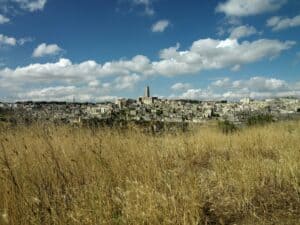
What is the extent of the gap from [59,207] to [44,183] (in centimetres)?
120

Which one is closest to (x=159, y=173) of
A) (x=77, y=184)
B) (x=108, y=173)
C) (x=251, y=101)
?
(x=108, y=173)

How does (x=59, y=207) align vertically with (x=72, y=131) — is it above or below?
below

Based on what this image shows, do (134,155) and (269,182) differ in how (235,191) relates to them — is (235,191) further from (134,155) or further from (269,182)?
(134,155)

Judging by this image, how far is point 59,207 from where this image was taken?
12.4 feet

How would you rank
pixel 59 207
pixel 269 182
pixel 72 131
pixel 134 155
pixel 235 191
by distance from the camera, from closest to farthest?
pixel 59 207 < pixel 235 191 < pixel 269 182 < pixel 134 155 < pixel 72 131

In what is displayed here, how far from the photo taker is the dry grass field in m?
3.64

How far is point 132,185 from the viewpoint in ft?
13.8

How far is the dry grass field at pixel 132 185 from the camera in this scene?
11.9 ft

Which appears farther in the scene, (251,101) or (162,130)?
(251,101)

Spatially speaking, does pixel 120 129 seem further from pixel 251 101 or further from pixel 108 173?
pixel 251 101

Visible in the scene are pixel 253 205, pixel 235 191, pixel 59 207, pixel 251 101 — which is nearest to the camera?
pixel 59 207

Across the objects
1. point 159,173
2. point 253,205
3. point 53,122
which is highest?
point 53,122

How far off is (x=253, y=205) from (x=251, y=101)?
83.6ft

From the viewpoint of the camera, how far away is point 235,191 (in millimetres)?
4488
